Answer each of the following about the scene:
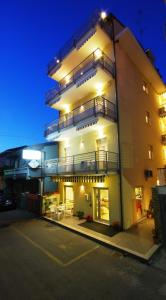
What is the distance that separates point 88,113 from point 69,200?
342 inches

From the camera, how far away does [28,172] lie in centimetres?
1702

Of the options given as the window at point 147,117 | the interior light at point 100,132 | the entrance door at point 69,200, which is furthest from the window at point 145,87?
the entrance door at point 69,200

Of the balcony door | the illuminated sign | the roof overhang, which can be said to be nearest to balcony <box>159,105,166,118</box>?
the roof overhang

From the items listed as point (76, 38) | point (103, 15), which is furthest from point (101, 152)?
point (103, 15)

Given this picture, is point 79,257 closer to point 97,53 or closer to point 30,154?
point 30,154

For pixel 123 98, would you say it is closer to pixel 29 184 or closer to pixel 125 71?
pixel 125 71

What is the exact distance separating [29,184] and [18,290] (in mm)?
18509

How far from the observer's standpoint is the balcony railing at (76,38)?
13.3 metres

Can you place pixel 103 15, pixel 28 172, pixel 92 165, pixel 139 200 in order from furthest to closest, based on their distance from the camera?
1. pixel 28 172
2. pixel 139 200
3. pixel 103 15
4. pixel 92 165

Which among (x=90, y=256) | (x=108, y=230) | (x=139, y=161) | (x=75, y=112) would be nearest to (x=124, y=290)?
(x=90, y=256)

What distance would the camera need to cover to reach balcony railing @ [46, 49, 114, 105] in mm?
13085

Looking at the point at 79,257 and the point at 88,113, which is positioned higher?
→ the point at 88,113

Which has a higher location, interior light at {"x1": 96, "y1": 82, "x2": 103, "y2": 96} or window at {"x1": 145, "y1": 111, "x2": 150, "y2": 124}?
interior light at {"x1": 96, "y1": 82, "x2": 103, "y2": 96}

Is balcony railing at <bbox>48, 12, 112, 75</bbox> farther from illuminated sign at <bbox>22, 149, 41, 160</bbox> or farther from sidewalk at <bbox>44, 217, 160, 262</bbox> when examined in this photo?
sidewalk at <bbox>44, 217, 160, 262</bbox>
